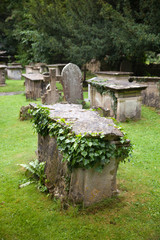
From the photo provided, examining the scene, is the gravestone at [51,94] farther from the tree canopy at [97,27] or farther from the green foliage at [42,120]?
the green foliage at [42,120]

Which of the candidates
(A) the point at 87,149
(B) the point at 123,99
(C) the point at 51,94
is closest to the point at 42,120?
(A) the point at 87,149

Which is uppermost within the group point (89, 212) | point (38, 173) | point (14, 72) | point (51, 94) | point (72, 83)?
point (14, 72)

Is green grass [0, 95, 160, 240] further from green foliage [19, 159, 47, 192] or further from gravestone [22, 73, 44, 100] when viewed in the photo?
gravestone [22, 73, 44, 100]

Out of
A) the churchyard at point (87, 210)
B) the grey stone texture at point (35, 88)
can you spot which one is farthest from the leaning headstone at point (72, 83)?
the churchyard at point (87, 210)

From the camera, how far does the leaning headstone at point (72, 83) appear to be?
30.4ft

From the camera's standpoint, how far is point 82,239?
2990 millimetres

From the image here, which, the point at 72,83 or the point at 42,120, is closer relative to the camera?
the point at 42,120

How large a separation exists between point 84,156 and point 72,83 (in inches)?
267

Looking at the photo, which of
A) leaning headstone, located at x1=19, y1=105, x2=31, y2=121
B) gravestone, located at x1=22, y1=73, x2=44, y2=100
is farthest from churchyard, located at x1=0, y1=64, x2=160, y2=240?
gravestone, located at x1=22, y1=73, x2=44, y2=100

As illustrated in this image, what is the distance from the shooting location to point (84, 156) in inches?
120

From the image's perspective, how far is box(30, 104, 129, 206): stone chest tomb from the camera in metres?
3.17

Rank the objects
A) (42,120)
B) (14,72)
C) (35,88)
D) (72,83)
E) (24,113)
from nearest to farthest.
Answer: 1. (42,120)
2. (24,113)
3. (72,83)
4. (35,88)
5. (14,72)

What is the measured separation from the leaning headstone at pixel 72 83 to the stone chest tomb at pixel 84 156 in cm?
550

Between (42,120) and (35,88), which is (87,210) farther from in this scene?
(35,88)
